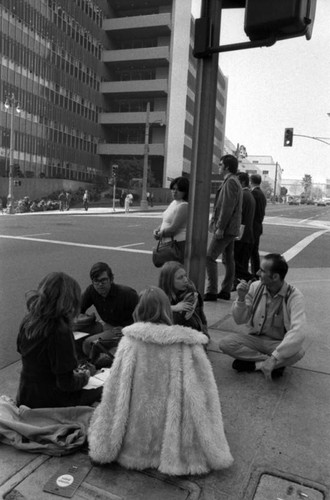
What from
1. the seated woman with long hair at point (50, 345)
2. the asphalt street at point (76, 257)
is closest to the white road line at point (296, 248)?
the asphalt street at point (76, 257)

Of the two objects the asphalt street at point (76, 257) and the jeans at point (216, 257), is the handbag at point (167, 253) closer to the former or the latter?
the jeans at point (216, 257)

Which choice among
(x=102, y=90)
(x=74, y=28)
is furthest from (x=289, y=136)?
(x=102, y=90)

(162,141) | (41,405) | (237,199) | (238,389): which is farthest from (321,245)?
(162,141)

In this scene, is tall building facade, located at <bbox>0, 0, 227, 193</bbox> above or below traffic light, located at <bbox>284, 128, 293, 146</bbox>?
above

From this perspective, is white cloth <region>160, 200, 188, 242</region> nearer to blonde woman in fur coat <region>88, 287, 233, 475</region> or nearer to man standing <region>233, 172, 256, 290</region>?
man standing <region>233, 172, 256, 290</region>

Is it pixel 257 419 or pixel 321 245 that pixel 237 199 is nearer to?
pixel 257 419

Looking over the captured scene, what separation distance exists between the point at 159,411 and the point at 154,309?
1.74ft

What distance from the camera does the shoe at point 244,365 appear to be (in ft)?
12.9

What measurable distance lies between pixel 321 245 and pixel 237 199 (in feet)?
33.0

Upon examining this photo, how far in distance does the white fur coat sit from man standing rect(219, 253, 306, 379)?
133 centimetres

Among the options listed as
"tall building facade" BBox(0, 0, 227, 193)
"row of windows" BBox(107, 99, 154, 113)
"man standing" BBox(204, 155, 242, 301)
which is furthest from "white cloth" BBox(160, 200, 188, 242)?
"row of windows" BBox(107, 99, 154, 113)

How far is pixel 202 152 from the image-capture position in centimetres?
406

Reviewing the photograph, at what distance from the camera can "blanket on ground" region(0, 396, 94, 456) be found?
2.70 m

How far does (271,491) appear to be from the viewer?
239 centimetres
